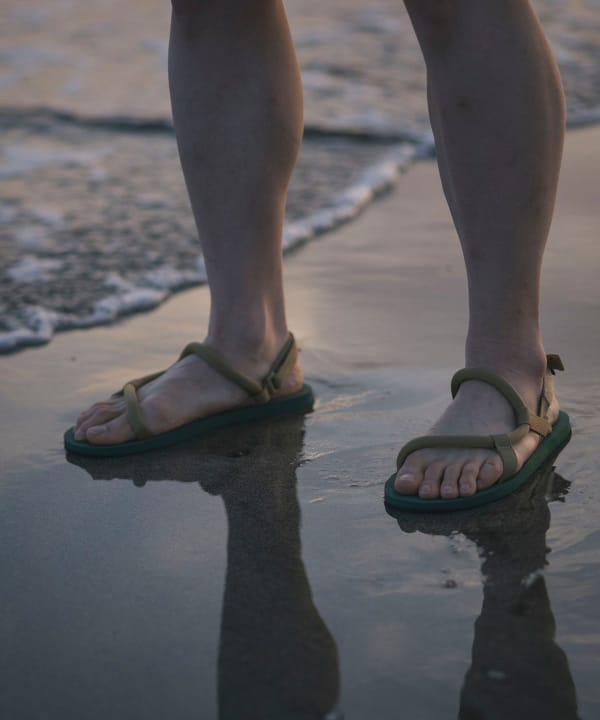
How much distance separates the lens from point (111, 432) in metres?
1.92

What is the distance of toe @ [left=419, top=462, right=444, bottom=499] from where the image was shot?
63.9 inches

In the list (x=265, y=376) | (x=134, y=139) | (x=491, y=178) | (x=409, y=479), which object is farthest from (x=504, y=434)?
(x=134, y=139)

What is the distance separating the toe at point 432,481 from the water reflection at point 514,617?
38 mm

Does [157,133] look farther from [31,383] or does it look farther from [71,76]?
[31,383]

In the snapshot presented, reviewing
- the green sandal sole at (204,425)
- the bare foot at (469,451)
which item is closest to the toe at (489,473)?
the bare foot at (469,451)

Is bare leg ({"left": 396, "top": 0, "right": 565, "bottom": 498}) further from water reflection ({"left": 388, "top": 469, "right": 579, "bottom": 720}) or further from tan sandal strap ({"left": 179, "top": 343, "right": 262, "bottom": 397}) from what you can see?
tan sandal strap ({"left": 179, "top": 343, "right": 262, "bottom": 397})

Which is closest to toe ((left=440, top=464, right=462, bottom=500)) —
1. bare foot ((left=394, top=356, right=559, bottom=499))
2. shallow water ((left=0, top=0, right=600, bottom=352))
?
bare foot ((left=394, top=356, right=559, bottom=499))

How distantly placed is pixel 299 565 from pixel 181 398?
0.59 m

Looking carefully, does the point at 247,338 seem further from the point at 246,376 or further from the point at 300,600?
the point at 300,600

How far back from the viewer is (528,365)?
5.83 ft

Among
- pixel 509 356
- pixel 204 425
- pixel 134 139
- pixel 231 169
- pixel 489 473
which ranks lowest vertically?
pixel 134 139

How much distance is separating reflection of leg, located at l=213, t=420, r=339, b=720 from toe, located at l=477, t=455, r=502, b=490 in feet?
0.94

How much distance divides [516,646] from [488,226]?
71cm

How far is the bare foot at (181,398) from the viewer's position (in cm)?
193
